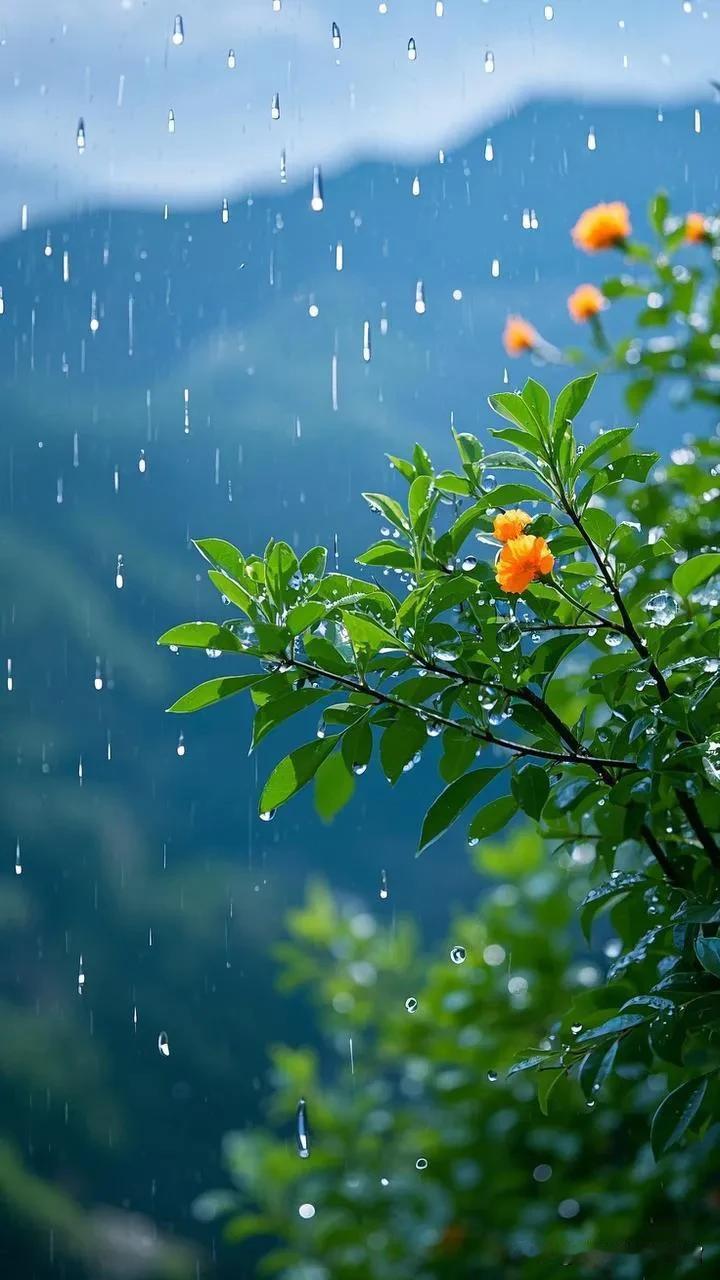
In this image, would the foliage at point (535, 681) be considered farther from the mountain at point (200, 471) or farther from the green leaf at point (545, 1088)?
the mountain at point (200, 471)

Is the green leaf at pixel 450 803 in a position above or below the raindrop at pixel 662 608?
below

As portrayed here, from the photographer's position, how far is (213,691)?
1.83ft

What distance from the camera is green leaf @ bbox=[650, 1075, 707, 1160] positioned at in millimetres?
522

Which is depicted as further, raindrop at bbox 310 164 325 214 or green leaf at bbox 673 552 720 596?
raindrop at bbox 310 164 325 214

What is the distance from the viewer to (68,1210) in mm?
1878

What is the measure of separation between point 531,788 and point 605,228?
2.25 ft

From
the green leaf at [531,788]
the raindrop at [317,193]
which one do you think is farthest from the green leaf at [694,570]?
the raindrop at [317,193]

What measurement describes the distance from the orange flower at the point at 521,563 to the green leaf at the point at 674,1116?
259 mm

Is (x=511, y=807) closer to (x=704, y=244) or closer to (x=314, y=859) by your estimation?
(x=704, y=244)

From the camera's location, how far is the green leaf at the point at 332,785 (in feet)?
2.06

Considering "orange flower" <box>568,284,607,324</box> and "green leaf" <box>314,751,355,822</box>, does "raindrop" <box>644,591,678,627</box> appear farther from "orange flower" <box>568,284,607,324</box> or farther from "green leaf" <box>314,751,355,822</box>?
"orange flower" <box>568,284,607,324</box>

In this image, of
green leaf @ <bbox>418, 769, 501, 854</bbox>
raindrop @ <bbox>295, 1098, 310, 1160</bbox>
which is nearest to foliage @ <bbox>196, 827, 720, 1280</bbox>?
raindrop @ <bbox>295, 1098, 310, 1160</bbox>

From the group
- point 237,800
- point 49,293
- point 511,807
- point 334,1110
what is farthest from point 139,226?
point 511,807

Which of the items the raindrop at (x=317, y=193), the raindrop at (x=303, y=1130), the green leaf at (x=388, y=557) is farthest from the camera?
the raindrop at (x=317, y=193)
